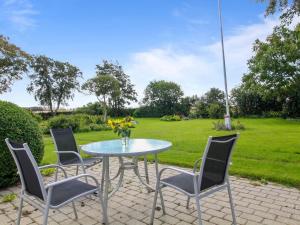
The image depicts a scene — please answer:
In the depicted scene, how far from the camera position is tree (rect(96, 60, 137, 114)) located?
1029 inches

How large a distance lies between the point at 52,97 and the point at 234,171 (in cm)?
2367

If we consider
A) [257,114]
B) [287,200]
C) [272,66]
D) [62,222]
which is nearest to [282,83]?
[272,66]

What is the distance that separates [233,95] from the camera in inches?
835

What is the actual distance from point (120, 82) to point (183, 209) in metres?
24.5

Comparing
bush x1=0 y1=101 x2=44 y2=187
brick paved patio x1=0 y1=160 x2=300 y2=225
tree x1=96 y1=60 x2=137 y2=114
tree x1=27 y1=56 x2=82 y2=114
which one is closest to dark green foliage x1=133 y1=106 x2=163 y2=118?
tree x1=96 y1=60 x2=137 y2=114

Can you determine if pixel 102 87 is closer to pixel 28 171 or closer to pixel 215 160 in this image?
pixel 28 171

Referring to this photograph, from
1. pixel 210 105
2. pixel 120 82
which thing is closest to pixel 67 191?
pixel 210 105

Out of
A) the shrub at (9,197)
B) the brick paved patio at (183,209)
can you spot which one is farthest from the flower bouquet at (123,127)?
the shrub at (9,197)

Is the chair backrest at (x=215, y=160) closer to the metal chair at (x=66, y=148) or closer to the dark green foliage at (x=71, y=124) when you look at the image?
the metal chair at (x=66, y=148)

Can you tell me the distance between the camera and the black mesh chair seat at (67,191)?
6.06 feet

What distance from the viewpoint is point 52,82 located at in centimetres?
2405

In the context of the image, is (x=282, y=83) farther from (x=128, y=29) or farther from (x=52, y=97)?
(x=52, y=97)

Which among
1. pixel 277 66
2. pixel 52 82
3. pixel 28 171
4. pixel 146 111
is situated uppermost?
pixel 52 82

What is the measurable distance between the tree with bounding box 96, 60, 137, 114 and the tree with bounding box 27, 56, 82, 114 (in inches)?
115
